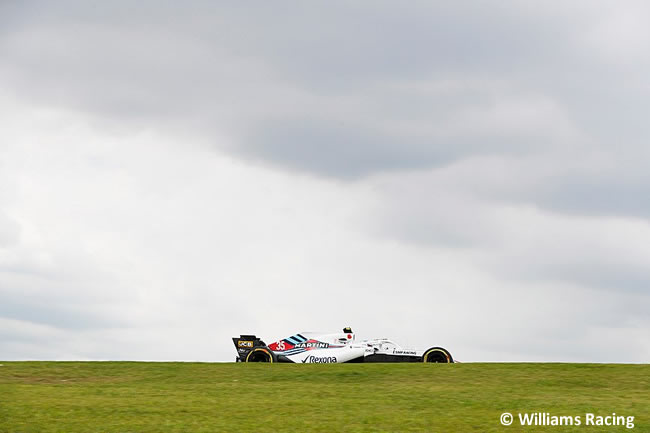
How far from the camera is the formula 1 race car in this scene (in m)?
30.2

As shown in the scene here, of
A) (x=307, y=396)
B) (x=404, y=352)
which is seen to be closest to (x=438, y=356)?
(x=404, y=352)

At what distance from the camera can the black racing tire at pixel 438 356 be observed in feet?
92.9

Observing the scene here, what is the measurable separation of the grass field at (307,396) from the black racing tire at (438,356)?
451 centimetres

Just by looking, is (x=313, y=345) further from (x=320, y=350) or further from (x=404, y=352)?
(x=404, y=352)

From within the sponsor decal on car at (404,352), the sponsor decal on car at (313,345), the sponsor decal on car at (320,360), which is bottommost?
the sponsor decal on car at (320,360)

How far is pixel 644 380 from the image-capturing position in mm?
20703

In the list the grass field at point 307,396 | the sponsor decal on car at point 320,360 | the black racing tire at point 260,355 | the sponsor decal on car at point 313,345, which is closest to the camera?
the grass field at point 307,396

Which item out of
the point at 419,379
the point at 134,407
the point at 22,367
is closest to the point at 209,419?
the point at 134,407

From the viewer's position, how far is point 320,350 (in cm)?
3064

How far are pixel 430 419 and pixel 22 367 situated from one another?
14.9 meters

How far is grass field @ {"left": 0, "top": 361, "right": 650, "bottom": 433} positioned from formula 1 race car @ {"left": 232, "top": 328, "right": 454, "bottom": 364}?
5.63 metres

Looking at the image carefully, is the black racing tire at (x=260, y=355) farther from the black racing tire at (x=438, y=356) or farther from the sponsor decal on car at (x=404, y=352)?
the black racing tire at (x=438, y=356)

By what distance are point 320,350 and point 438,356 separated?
474 centimetres

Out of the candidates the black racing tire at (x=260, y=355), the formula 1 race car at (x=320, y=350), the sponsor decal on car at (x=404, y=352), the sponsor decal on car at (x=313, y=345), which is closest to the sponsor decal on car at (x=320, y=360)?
the formula 1 race car at (x=320, y=350)
